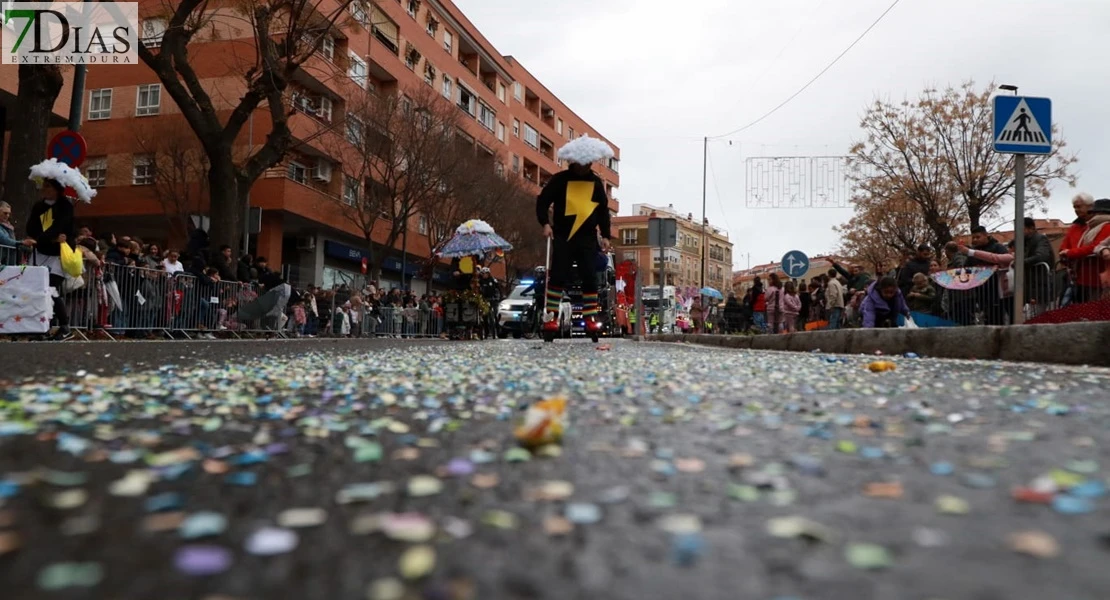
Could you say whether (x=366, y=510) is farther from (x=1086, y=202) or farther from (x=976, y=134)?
(x=976, y=134)

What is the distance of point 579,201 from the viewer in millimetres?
9289

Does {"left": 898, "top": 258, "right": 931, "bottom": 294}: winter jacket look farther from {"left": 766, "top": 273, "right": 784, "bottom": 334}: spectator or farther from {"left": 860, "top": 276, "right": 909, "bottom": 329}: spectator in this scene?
{"left": 766, "top": 273, "right": 784, "bottom": 334}: spectator

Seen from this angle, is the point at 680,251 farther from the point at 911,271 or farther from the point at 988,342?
the point at 988,342

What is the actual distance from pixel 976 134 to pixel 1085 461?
3372 cm

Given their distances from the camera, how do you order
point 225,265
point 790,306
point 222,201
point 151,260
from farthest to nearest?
point 790,306
point 222,201
point 225,265
point 151,260

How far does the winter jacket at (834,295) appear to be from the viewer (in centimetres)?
1559

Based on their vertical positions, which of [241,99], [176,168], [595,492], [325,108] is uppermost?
[325,108]

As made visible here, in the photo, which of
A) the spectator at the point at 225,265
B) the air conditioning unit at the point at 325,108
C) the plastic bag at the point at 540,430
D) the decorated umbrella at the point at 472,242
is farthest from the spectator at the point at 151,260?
the air conditioning unit at the point at 325,108

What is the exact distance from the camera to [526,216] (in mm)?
42062

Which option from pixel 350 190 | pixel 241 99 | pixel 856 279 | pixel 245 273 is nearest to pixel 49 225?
pixel 245 273

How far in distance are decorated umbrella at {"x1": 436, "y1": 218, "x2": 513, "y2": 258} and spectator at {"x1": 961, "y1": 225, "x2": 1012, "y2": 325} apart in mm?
8491

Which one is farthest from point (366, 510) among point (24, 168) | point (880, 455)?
point (24, 168)

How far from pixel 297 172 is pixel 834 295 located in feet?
80.0

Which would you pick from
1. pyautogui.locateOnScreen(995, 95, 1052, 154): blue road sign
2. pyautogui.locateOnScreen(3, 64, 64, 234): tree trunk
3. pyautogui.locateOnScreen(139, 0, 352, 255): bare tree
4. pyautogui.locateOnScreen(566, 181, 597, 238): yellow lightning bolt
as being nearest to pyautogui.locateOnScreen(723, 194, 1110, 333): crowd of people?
pyautogui.locateOnScreen(995, 95, 1052, 154): blue road sign
